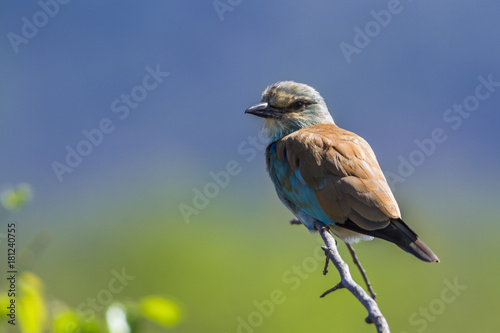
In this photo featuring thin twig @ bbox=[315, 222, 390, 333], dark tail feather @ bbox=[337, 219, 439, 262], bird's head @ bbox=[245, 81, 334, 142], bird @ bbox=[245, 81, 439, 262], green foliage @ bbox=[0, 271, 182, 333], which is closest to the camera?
green foliage @ bbox=[0, 271, 182, 333]

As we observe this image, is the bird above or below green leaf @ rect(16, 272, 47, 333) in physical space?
above

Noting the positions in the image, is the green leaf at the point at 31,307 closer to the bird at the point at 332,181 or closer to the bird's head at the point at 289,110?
the bird at the point at 332,181

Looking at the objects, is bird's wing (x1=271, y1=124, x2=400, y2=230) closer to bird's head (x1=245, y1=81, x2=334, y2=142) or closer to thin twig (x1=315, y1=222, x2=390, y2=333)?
thin twig (x1=315, y1=222, x2=390, y2=333)

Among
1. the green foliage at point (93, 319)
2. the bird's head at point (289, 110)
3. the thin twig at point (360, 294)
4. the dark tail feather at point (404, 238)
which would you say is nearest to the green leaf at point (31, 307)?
the green foliage at point (93, 319)

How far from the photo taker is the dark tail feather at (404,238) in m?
3.07

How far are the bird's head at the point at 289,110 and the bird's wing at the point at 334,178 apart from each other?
1.22ft

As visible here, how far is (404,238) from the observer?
3172mm

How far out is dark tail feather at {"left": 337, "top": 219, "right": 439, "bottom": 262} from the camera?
3072 millimetres

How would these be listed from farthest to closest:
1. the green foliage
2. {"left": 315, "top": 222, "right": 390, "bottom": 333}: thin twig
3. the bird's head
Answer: the bird's head → {"left": 315, "top": 222, "right": 390, "bottom": 333}: thin twig → the green foliage

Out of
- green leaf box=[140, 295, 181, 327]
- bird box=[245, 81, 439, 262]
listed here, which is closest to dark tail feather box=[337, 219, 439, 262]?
bird box=[245, 81, 439, 262]

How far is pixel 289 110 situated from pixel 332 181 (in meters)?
1.05

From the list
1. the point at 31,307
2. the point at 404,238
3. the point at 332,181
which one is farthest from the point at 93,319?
the point at 332,181

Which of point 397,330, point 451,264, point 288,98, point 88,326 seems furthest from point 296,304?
point 88,326

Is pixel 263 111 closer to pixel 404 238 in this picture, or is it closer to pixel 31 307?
pixel 404 238
